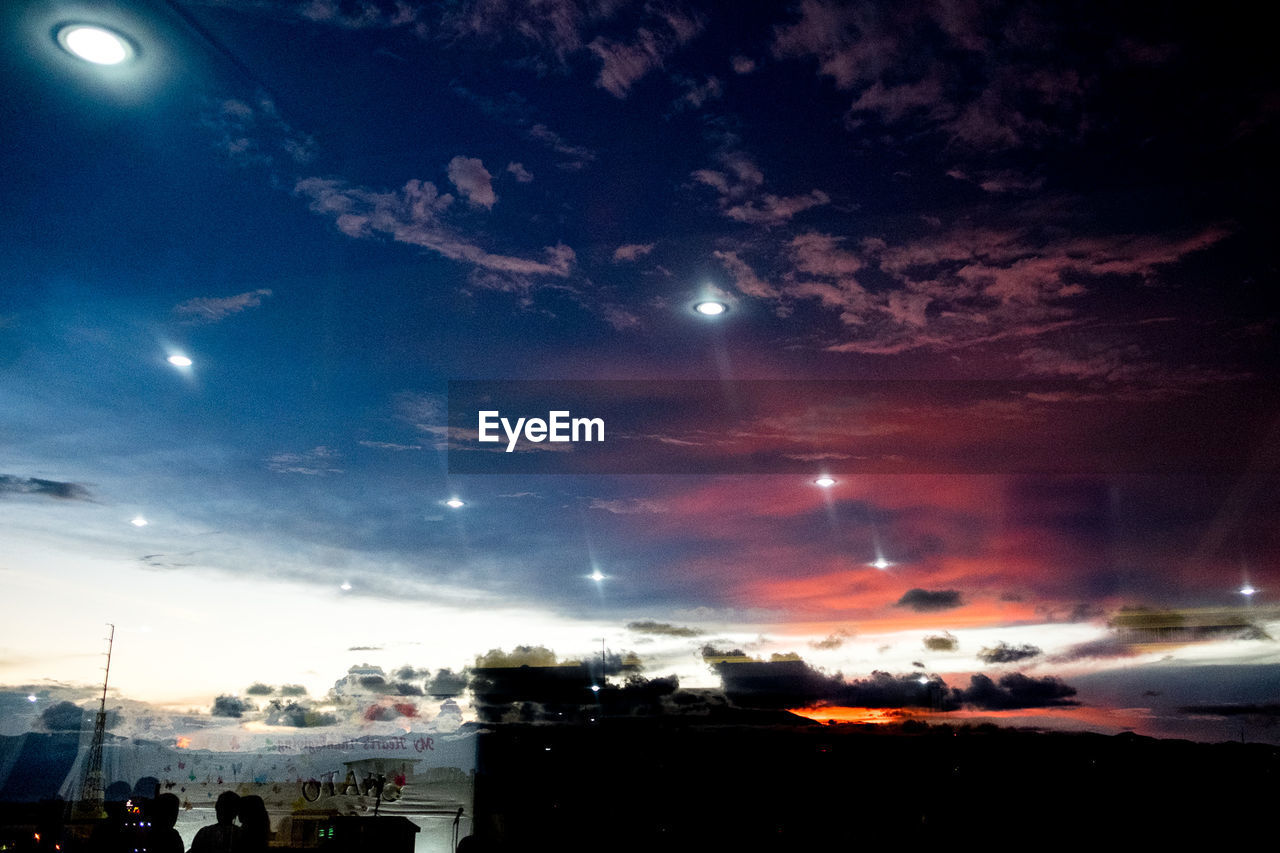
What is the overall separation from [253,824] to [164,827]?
100 cm

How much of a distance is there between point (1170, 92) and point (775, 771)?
82279 mm

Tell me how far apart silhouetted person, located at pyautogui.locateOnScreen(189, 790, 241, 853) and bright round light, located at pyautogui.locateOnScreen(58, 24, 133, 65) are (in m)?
7.99

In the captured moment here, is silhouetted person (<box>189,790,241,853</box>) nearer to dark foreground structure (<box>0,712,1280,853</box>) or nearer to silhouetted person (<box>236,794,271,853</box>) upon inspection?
silhouetted person (<box>236,794,271,853</box>)

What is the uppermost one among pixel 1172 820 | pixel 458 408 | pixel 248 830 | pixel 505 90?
pixel 505 90

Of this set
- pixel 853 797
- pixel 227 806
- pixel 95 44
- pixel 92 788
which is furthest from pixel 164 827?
pixel 853 797

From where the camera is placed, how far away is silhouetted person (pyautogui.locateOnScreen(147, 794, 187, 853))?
9.30 meters

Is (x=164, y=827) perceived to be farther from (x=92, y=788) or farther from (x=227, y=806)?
(x=92, y=788)

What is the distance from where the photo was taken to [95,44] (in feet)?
12.7

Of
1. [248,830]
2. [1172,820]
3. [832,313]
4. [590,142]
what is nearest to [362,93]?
[590,142]

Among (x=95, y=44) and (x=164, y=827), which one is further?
(x=164, y=827)

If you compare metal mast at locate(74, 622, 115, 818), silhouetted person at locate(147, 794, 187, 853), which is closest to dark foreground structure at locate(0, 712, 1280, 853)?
metal mast at locate(74, 622, 115, 818)

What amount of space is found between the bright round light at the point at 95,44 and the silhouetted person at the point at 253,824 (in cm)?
807

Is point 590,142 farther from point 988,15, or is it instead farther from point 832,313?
point 832,313

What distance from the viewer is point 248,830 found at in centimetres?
947
